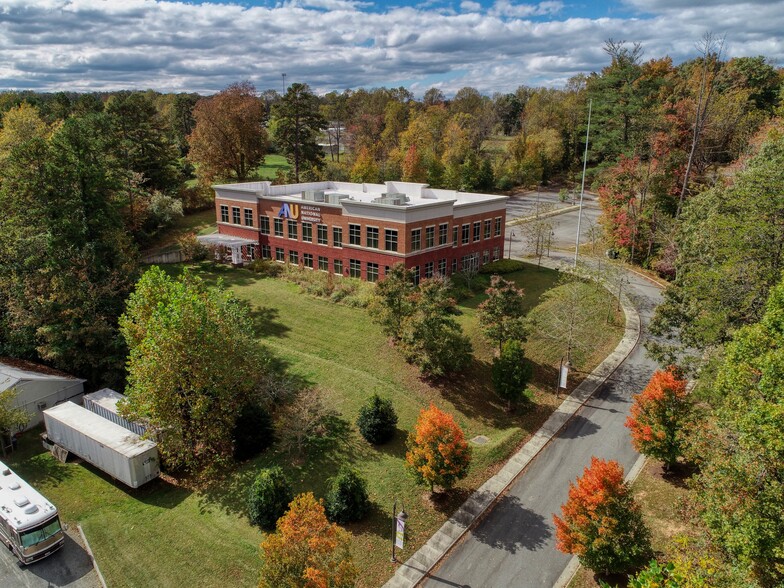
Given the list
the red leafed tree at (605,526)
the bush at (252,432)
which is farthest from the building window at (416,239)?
the red leafed tree at (605,526)

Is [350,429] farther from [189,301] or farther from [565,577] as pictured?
[565,577]

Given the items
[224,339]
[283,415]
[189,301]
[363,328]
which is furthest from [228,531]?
[363,328]

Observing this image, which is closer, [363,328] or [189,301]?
[189,301]

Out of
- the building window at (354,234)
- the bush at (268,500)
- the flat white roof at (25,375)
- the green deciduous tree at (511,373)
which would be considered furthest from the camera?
the building window at (354,234)

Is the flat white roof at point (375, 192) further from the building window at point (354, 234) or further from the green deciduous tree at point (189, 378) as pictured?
the green deciduous tree at point (189, 378)

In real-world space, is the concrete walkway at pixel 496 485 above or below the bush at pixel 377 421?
below

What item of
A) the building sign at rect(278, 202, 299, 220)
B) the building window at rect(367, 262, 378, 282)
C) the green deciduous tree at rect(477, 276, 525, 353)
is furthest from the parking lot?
the building sign at rect(278, 202, 299, 220)

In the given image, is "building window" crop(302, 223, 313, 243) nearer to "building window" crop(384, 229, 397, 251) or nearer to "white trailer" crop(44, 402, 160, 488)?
"building window" crop(384, 229, 397, 251)

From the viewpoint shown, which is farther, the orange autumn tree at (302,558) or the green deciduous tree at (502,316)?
the green deciduous tree at (502,316)
